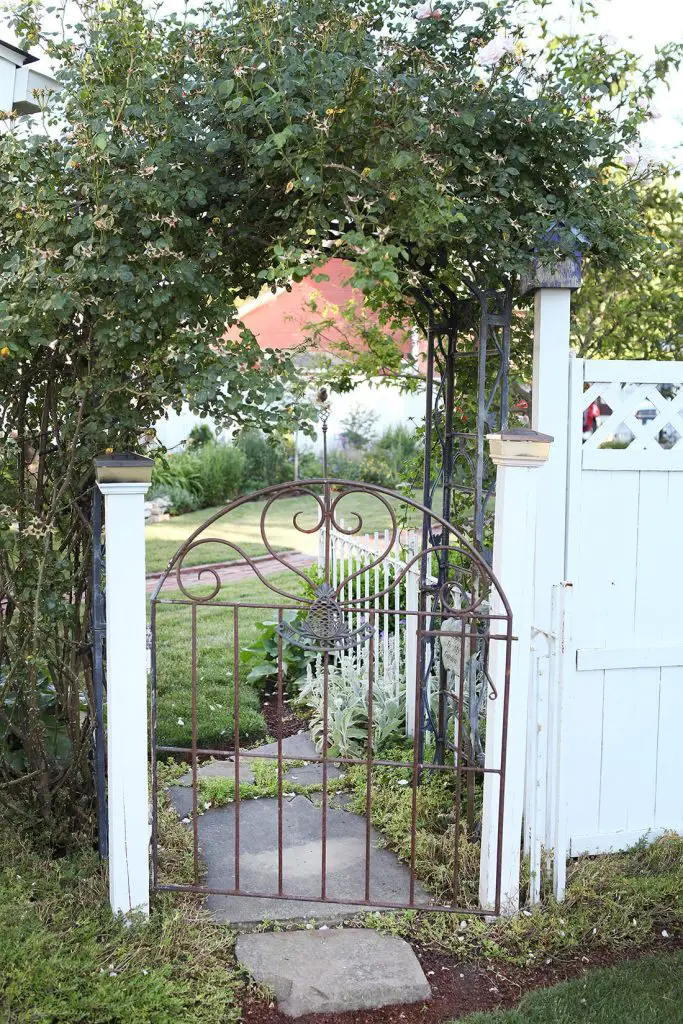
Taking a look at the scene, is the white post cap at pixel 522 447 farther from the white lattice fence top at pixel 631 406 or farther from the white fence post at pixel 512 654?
the white lattice fence top at pixel 631 406

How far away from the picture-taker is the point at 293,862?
3566 millimetres

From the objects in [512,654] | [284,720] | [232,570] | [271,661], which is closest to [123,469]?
[512,654]

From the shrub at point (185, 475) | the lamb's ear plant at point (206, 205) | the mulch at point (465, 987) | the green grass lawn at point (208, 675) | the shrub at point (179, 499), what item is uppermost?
the lamb's ear plant at point (206, 205)

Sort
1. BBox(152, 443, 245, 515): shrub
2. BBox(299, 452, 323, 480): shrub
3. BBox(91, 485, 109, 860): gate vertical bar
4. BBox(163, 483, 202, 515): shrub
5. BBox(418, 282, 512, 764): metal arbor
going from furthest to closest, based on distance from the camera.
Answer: BBox(299, 452, 323, 480): shrub → BBox(152, 443, 245, 515): shrub → BBox(163, 483, 202, 515): shrub → BBox(418, 282, 512, 764): metal arbor → BBox(91, 485, 109, 860): gate vertical bar

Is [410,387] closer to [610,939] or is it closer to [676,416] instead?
[676,416]

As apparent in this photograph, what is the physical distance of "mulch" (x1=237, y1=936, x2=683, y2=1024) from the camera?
8.86 feet

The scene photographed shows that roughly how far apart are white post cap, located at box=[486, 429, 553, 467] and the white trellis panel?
449 millimetres

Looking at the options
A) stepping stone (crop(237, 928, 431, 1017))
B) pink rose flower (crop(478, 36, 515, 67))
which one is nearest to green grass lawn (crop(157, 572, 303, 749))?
stepping stone (crop(237, 928, 431, 1017))

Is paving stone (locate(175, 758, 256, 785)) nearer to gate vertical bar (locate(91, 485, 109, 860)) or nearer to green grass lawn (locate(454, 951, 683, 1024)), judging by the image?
gate vertical bar (locate(91, 485, 109, 860))

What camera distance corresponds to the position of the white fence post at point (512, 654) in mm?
3035

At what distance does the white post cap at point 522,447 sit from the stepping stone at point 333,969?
1627 mm

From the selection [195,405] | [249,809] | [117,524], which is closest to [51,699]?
[249,809]

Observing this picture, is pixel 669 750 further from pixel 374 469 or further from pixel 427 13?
pixel 374 469

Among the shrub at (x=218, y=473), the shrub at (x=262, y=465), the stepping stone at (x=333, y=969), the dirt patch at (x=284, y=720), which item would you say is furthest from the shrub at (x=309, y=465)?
the stepping stone at (x=333, y=969)
